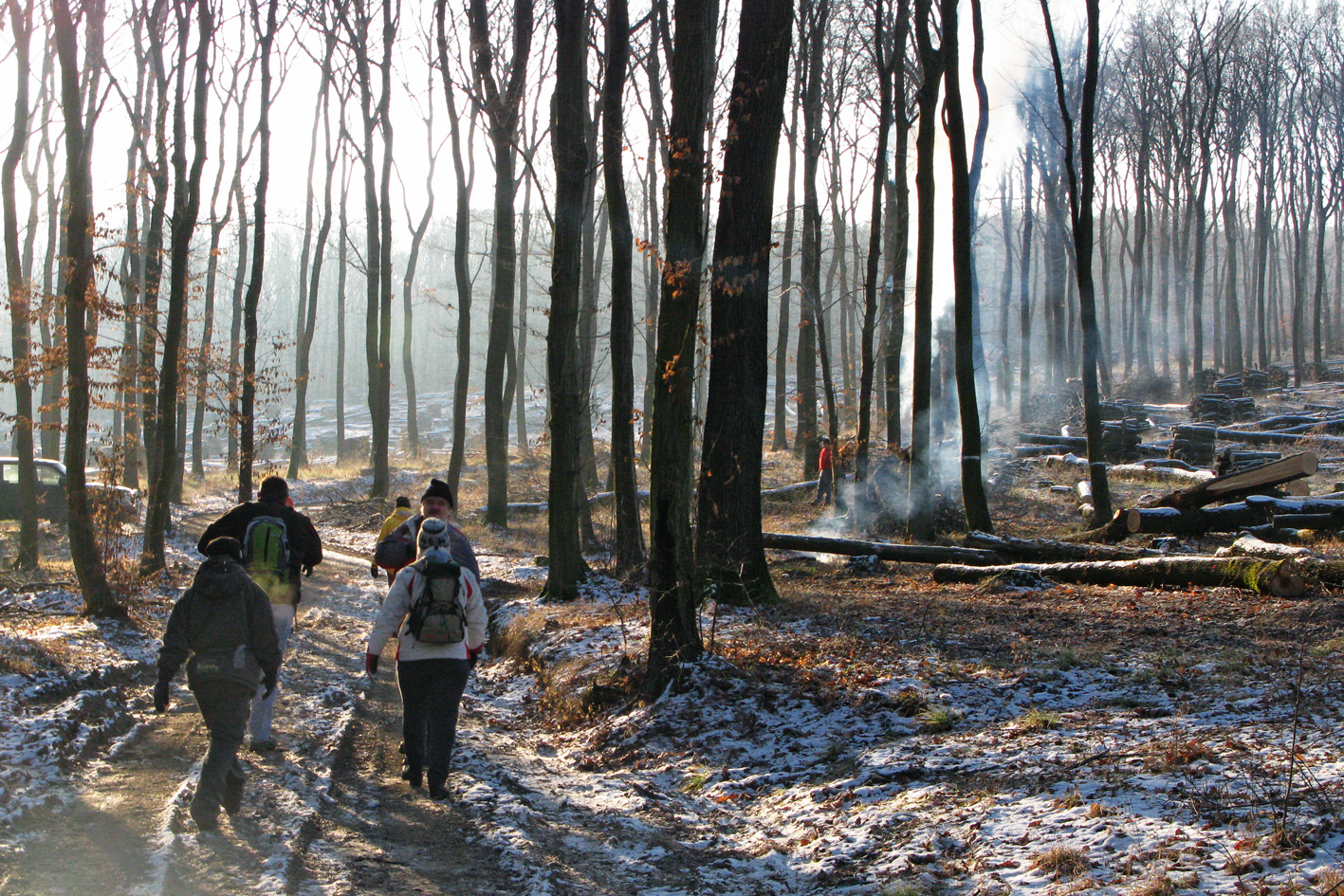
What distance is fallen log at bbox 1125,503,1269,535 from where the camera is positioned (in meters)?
13.9

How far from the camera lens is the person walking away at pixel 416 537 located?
22.6 ft

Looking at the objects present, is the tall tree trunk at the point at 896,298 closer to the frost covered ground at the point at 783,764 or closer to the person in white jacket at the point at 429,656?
the frost covered ground at the point at 783,764

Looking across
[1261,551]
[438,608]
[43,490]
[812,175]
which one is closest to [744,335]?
[438,608]

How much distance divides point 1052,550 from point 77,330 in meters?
12.3

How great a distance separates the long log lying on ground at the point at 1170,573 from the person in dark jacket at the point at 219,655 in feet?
29.9

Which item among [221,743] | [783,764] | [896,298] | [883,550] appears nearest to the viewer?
[221,743]

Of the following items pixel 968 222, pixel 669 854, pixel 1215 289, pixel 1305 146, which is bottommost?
pixel 669 854

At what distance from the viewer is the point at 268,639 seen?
5.50m

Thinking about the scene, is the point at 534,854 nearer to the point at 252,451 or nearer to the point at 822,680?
the point at 822,680

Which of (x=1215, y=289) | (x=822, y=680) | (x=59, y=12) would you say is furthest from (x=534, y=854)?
(x=1215, y=289)

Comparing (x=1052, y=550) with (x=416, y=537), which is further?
(x=1052, y=550)

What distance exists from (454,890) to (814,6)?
67.7ft

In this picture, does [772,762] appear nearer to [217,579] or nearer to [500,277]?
[217,579]

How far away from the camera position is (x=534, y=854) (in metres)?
A: 4.92
